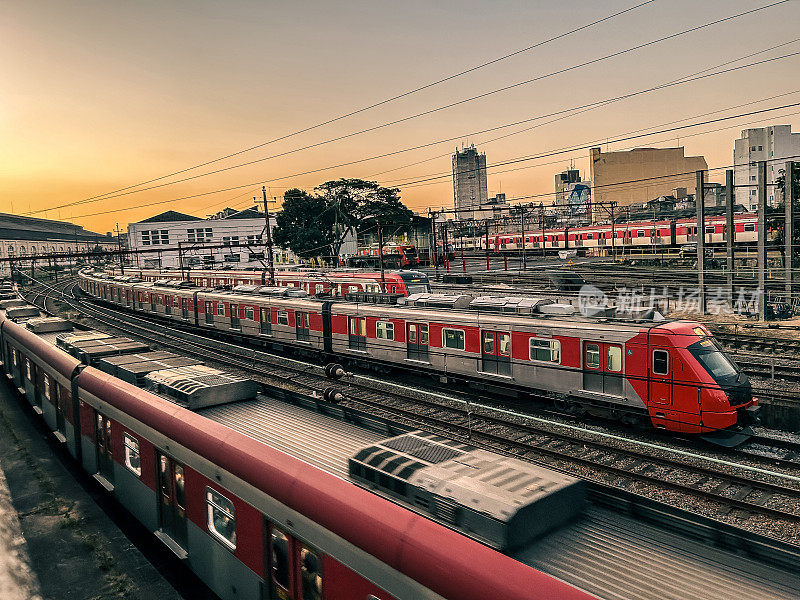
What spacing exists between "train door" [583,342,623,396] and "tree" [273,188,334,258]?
5836cm

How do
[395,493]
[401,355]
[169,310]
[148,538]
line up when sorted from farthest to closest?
[169,310] < [401,355] < [148,538] < [395,493]

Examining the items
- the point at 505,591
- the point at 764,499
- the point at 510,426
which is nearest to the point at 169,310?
the point at 510,426

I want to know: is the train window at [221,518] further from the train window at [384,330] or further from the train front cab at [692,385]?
the train window at [384,330]

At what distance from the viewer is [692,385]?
14.2m

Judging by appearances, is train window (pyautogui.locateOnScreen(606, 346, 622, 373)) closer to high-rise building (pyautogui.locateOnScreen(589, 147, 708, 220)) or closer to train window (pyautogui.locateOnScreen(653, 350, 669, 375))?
train window (pyautogui.locateOnScreen(653, 350, 669, 375))

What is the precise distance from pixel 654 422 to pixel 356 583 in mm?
11885

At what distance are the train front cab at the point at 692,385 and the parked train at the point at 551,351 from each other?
0.02 m

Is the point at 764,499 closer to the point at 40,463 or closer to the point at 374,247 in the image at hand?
the point at 40,463

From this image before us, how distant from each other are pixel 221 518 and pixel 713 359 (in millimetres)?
12460

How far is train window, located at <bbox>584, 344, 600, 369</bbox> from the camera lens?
16109 mm

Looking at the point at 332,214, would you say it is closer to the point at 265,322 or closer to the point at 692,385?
the point at 265,322

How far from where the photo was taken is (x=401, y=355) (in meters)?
22.5

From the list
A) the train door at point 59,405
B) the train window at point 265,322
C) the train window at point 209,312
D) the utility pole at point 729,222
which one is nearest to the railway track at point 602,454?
the train door at point 59,405

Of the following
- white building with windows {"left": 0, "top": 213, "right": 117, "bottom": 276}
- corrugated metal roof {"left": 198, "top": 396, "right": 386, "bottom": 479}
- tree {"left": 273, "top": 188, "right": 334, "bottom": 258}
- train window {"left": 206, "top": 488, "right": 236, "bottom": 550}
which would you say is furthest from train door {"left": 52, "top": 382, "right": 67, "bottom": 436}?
white building with windows {"left": 0, "top": 213, "right": 117, "bottom": 276}
